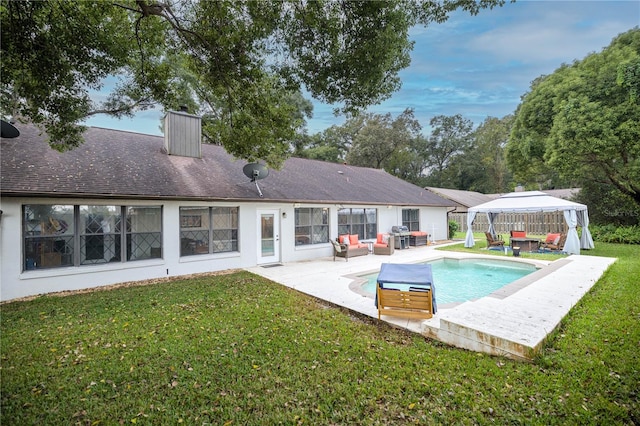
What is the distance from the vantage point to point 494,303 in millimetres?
5426

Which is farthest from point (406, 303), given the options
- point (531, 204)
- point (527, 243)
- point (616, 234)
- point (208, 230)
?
point (616, 234)

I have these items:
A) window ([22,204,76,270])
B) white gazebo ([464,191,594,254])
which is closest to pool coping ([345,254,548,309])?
white gazebo ([464,191,594,254])

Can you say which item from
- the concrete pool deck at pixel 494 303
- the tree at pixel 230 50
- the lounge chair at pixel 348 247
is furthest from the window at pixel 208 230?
the lounge chair at pixel 348 247

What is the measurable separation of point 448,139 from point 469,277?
3551 cm

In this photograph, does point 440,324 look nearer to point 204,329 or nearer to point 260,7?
point 204,329

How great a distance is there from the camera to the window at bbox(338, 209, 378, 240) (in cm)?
1405

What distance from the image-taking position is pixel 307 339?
452 cm

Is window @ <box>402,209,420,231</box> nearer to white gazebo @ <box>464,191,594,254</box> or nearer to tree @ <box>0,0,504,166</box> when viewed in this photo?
white gazebo @ <box>464,191,594,254</box>

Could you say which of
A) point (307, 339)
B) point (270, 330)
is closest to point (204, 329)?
point (270, 330)

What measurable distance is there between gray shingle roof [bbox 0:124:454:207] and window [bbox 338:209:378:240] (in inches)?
30.1

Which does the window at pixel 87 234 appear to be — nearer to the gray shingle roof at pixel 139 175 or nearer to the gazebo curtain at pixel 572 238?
the gray shingle roof at pixel 139 175

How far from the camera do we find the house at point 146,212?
7.12m

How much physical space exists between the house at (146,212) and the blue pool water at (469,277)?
4472 millimetres

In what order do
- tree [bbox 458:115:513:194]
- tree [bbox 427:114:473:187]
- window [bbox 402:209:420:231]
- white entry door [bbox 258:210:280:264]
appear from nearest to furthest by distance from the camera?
1. white entry door [bbox 258:210:280:264]
2. window [bbox 402:209:420:231]
3. tree [bbox 458:115:513:194]
4. tree [bbox 427:114:473:187]
